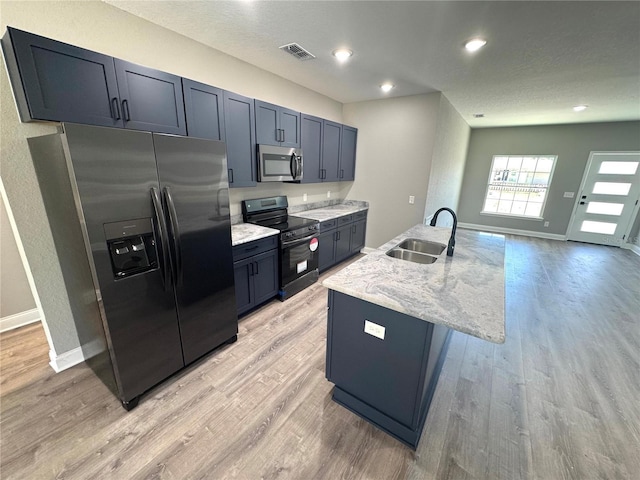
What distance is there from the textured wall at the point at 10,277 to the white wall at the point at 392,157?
14.4ft

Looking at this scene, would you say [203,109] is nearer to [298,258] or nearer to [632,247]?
[298,258]

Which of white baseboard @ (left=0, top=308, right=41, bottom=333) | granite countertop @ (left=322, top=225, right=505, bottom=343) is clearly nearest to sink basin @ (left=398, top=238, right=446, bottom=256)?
granite countertop @ (left=322, top=225, right=505, bottom=343)

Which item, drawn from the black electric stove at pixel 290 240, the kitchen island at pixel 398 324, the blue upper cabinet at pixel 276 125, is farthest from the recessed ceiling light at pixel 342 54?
the kitchen island at pixel 398 324

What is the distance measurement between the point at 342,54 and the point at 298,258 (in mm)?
2260

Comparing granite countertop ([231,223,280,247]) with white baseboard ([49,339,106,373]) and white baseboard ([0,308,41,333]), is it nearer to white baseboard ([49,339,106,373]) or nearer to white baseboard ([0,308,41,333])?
white baseboard ([49,339,106,373])

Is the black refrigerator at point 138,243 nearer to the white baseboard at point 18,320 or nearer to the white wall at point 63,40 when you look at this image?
the white wall at point 63,40

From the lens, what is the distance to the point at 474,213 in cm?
718

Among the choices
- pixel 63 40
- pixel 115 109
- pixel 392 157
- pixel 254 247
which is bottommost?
pixel 254 247

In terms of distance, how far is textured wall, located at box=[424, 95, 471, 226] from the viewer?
3943mm

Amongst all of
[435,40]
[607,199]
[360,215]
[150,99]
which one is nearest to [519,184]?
[607,199]

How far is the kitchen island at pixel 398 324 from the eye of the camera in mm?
1280

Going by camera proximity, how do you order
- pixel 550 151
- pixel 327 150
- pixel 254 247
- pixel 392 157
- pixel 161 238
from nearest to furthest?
pixel 161 238 → pixel 254 247 → pixel 327 150 → pixel 392 157 → pixel 550 151

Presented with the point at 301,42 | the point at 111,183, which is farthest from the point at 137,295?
the point at 301,42

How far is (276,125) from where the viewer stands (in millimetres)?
3059
